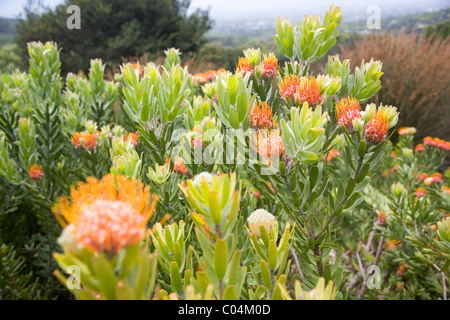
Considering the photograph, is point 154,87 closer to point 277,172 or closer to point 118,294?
point 277,172

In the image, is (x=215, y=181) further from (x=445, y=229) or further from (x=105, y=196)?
(x=445, y=229)

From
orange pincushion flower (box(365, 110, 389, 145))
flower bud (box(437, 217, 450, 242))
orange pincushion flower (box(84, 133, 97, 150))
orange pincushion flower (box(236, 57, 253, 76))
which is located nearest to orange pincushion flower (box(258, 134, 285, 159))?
orange pincushion flower (box(365, 110, 389, 145))

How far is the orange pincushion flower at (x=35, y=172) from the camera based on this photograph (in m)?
1.64

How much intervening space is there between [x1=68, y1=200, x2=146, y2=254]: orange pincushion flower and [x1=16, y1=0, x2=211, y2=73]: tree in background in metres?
17.5

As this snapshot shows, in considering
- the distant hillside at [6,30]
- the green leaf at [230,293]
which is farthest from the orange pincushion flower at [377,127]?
the distant hillside at [6,30]

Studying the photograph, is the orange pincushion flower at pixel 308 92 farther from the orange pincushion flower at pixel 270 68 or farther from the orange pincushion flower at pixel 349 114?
the orange pincushion flower at pixel 270 68

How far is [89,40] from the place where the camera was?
683 inches

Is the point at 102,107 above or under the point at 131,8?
under

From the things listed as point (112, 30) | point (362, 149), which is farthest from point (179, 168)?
point (112, 30)

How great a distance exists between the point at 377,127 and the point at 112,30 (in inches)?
785

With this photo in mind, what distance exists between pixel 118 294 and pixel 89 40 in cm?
1983

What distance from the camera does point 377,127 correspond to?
79cm
